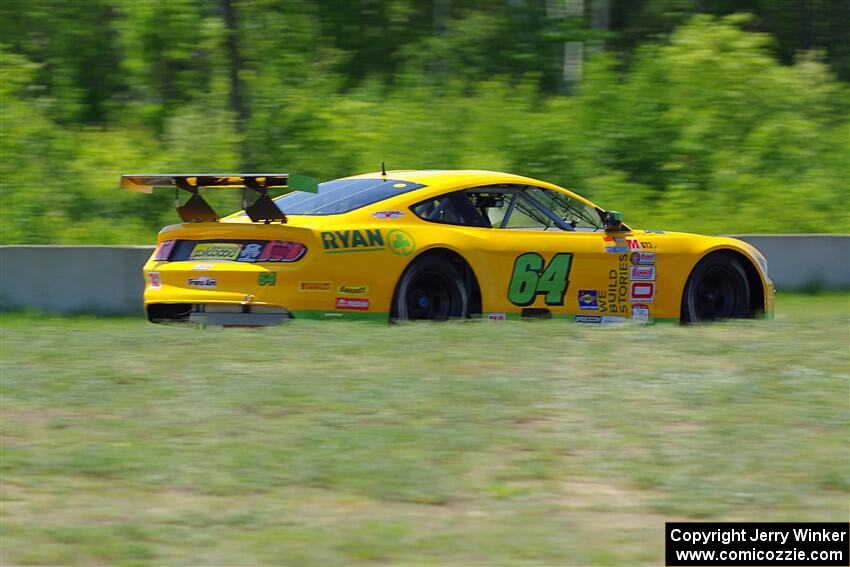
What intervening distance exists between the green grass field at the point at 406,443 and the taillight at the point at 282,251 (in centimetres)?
54

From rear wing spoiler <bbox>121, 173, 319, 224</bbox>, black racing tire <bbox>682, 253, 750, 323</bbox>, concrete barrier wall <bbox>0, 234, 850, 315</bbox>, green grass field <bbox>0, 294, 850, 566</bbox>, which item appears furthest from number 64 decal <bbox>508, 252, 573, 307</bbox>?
concrete barrier wall <bbox>0, 234, 850, 315</bbox>

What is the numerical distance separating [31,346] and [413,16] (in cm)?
2077

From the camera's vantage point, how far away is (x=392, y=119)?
20.1m

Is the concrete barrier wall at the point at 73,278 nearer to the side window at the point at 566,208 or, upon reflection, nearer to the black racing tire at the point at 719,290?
the side window at the point at 566,208

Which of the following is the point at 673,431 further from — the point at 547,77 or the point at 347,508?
the point at 547,77

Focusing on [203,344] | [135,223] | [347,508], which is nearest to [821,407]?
[347,508]

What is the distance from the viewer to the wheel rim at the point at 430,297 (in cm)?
884

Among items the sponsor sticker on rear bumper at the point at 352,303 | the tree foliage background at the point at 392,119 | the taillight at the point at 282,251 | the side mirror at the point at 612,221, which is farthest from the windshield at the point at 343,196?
the tree foliage background at the point at 392,119

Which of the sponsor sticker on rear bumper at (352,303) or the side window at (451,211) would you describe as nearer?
the sponsor sticker on rear bumper at (352,303)

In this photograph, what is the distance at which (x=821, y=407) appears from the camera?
6328 millimetres

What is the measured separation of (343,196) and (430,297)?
104cm

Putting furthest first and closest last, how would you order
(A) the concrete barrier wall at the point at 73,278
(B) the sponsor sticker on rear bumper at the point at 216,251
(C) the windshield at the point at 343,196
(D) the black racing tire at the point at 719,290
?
(A) the concrete barrier wall at the point at 73,278, (D) the black racing tire at the point at 719,290, (C) the windshield at the point at 343,196, (B) the sponsor sticker on rear bumper at the point at 216,251

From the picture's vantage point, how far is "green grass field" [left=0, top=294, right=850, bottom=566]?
4570 mm

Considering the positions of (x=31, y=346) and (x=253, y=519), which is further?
(x=31, y=346)
